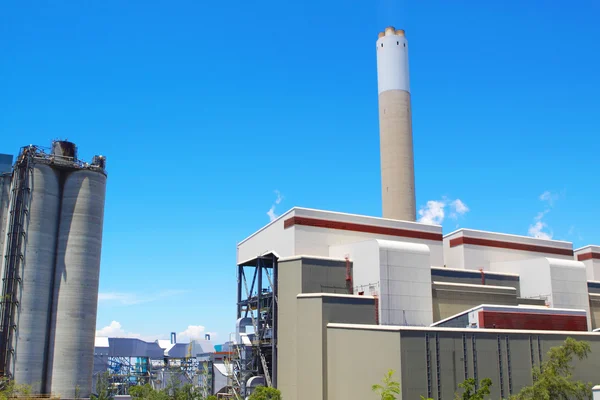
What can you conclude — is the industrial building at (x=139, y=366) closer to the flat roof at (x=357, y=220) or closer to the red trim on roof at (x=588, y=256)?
the flat roof at (x=357, y=220)

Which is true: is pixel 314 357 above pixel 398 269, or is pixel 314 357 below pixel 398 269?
below

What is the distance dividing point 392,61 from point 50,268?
161 feet

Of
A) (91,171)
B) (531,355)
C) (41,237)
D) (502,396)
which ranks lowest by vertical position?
(502,396)

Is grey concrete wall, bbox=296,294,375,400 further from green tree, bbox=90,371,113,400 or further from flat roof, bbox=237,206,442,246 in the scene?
green tree, bbox=90,371,113,400

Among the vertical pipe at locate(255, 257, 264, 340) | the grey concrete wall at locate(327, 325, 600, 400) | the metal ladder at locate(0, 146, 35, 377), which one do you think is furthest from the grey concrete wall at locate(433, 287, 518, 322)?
the metal ladder at locate(0, 146, 35, 377)

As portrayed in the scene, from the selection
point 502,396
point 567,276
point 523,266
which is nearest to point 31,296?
point 502,396

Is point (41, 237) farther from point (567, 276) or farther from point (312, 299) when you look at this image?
point (567, 276)

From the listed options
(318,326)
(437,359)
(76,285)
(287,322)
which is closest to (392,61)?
(287,322)

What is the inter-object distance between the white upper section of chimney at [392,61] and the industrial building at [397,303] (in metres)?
1.22

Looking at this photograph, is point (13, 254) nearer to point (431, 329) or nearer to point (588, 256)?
point (431, 329)

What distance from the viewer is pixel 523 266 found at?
6775 cm

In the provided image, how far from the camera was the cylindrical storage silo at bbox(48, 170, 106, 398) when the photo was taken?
61.9 m

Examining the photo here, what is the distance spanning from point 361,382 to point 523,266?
3146 cm

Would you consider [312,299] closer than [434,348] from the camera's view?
No
